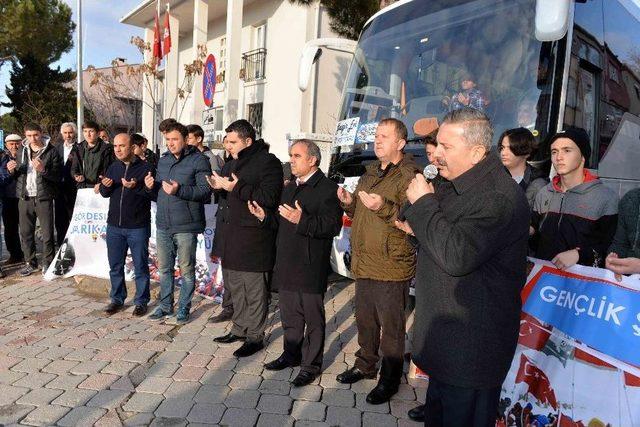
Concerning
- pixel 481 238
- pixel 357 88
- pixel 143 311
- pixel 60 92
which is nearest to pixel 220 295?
pixel 143 311

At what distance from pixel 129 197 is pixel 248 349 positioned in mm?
2118

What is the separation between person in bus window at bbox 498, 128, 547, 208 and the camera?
3868 millimetres

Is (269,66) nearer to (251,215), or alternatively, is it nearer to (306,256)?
(251,215)

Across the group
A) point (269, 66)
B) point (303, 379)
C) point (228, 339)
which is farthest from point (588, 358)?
point (269, 66)

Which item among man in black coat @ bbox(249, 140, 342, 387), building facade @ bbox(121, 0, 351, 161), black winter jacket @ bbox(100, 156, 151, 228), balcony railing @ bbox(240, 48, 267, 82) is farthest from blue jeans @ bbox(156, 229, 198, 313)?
balcony railing @ bbox(240, 48, 267, 82)

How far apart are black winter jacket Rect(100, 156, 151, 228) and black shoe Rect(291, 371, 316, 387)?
2.55 m

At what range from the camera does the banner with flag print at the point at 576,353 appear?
257 centimetres

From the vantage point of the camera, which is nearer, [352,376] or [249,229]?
[352,376]

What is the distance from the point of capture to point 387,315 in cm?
375

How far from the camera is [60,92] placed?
31.1m

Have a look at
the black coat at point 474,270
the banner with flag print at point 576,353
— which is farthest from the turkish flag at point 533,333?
the black coat at point 474,270

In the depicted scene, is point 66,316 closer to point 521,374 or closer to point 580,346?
point 521,374

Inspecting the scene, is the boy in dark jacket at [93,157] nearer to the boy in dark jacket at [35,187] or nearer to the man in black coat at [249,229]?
the boy in dark jacket at [35,187]

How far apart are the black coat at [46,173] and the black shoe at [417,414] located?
5881 mm
